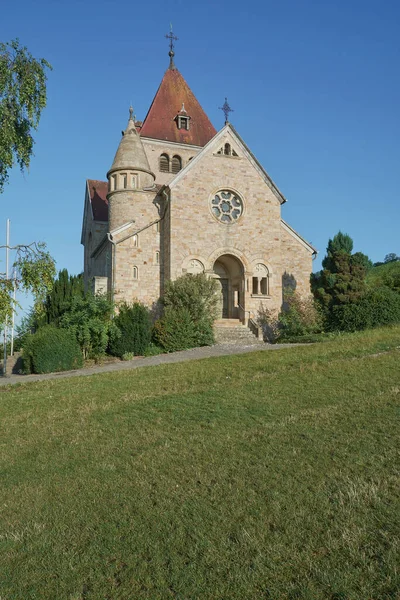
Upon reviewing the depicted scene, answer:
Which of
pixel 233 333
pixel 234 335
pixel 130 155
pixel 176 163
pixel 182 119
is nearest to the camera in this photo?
pixel 234 335

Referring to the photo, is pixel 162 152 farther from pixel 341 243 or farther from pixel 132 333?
pixel 132 333

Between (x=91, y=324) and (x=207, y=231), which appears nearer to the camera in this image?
(x=91, y=324)

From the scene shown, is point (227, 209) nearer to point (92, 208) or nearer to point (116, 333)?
point (116, 333)

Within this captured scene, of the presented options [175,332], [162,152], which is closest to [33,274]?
[175,332]

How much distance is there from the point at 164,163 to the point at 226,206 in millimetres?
10790

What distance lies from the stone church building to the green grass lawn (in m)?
15.1

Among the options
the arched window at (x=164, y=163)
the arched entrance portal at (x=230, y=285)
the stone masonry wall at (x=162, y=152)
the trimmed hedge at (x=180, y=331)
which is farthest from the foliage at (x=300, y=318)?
the arched window at (x=164, y=163)

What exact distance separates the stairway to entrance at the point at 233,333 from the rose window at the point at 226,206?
5573 mm

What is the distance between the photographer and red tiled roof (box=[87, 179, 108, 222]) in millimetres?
35062

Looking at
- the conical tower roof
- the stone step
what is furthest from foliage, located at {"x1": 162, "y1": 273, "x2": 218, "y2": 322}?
the conical tower roof


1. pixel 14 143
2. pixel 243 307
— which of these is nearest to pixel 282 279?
pixel 243 307

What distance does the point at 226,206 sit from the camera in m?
26.3

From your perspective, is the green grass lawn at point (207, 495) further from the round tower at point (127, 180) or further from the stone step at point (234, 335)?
the round tower at point (127, 180)

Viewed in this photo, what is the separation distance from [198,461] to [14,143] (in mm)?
10317
